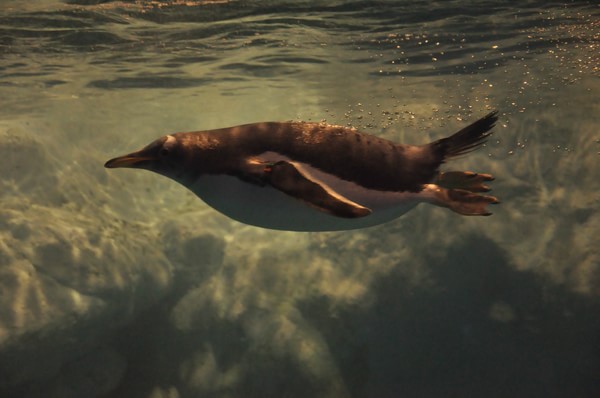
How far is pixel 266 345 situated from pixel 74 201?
15.6ft

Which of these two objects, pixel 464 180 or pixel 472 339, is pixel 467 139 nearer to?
pixel 464 180

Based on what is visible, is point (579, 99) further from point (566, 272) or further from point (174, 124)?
point (174, 124)

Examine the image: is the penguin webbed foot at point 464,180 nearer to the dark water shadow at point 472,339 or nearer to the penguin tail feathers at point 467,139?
the penguin tail feathers at point 467,139

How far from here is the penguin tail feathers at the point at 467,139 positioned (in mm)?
2943

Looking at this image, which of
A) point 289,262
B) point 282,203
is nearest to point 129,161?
point 282,203

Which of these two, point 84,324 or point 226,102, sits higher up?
point 226,102

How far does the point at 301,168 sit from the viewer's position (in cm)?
259

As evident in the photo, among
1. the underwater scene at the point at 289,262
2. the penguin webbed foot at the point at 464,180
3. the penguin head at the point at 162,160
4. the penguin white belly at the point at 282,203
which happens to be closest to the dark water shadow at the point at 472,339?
the underwater scene at the point at 289,262

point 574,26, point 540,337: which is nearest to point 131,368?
point 540,337

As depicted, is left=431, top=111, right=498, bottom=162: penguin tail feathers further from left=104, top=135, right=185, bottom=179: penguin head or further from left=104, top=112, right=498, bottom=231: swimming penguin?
left=104, top=135, right=185, bottom=179: penguin head

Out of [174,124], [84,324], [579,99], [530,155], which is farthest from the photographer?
[174,124]

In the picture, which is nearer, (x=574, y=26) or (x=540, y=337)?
(x=540, y=337)

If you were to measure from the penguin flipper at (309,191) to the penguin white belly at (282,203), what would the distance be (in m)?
0.10

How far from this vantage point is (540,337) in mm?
7508
